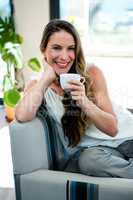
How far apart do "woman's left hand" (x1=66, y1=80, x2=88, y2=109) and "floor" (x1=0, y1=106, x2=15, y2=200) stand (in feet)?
2.99

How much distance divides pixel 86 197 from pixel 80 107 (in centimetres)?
42

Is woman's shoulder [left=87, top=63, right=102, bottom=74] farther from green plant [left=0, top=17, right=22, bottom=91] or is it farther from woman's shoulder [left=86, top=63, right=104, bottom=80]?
green plant [left=0, top=17, right=22, bottom=91]

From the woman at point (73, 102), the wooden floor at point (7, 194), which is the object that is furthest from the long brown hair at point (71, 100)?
the wooden floor at point (7, 194)

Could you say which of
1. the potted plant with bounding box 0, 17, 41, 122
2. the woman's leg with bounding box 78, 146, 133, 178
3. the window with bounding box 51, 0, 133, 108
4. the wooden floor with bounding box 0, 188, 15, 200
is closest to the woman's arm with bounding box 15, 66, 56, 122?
the woman's leg with bounding box 78, 146, 133, 178

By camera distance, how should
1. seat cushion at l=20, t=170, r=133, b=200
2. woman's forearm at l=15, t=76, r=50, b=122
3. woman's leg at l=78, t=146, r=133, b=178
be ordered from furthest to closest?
woman's forearm at l=15, t=76, r=50, b=122 → woman's leg at l=78, t=146, r=133, b=178 → seat cushion at l=20, t=170, r=133, b=200

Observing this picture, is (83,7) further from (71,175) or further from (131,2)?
(71,175)

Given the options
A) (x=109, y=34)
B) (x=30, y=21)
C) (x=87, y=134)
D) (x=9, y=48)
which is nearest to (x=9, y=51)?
(x=9, y=48)

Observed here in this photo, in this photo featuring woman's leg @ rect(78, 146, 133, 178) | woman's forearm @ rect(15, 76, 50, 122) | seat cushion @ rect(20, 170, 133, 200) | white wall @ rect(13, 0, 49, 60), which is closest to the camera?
seat cushion @ rect(20, 170, 133, 200)

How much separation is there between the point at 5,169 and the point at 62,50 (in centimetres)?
124

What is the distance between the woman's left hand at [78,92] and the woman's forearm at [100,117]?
1.0 inches

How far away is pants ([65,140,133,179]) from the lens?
4.19ft

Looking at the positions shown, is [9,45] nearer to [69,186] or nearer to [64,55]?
[64,55]

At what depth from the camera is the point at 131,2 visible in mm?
3072

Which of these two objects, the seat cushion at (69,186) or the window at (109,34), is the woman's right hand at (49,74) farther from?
the window at (109,34)
